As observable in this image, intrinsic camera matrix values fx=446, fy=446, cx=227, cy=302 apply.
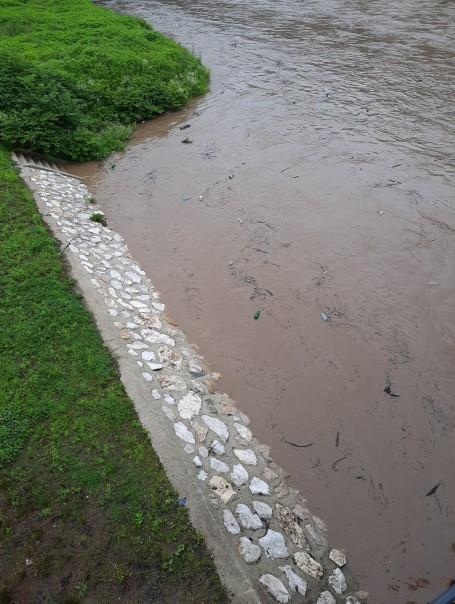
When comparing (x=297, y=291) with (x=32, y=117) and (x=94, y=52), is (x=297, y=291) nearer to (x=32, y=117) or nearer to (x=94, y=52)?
(x=32, y=117)

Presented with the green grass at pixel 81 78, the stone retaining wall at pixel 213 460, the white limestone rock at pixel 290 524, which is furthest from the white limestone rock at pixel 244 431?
the green grass at pixel 81 78

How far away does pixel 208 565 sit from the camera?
14.5 feet

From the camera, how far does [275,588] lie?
4.35 m

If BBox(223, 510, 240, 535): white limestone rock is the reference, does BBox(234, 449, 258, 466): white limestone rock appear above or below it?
below

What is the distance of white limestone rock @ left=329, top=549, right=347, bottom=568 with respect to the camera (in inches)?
189

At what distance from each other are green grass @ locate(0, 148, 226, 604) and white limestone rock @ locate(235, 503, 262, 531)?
22.0 inches

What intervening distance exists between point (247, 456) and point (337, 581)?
1.66 m

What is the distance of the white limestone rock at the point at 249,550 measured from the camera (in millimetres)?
4539

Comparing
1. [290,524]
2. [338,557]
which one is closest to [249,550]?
[290,524]

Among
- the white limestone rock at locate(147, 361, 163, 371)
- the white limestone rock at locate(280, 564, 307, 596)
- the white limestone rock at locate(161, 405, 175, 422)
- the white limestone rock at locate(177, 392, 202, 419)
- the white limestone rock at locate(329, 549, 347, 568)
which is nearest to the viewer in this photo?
the white limestone rock at locate(280, 564, 307, 596)

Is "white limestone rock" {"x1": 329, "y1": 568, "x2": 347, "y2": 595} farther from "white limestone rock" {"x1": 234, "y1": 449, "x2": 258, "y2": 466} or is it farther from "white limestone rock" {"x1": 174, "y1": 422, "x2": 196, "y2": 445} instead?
"white limestone rock" {"x1": 174, "y1": 422, "x2": 196, "y2": 445}

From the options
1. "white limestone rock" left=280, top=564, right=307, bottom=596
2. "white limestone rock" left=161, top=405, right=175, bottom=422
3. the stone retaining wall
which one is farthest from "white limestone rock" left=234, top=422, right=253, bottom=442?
"white limestone rock" left=280, top=564, right=307, bottom=596

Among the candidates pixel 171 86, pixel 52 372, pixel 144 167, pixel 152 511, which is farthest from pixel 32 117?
pixel 152 511

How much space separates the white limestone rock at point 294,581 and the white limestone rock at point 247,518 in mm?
487
